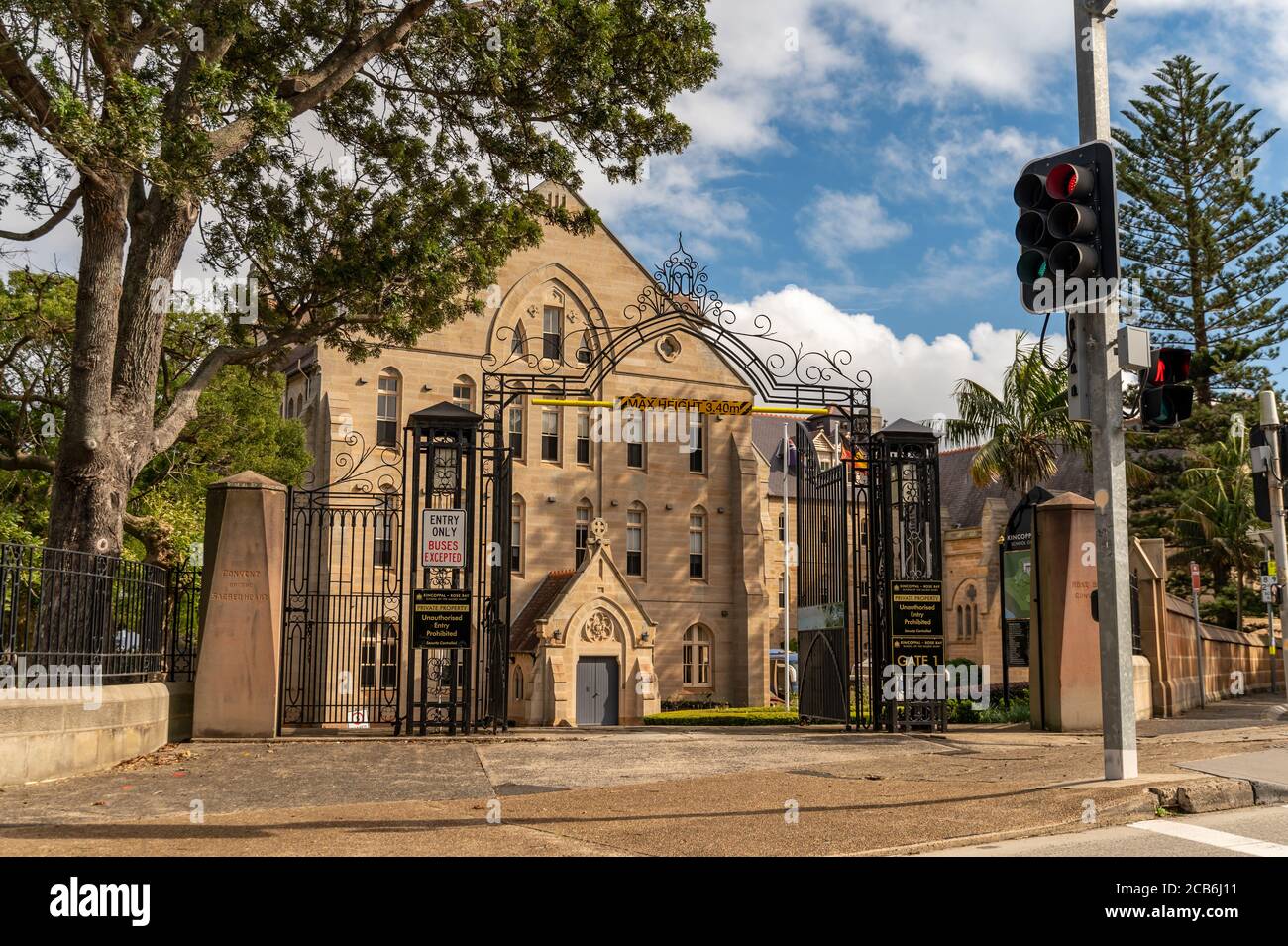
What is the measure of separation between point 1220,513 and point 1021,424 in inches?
570

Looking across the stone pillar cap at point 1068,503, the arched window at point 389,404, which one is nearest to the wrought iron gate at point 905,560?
the stone pillar cap at point 1068,503

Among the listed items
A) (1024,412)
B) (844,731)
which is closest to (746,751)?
(844,731)

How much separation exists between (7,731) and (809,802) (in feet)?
23.7

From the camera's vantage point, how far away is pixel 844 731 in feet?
58.0

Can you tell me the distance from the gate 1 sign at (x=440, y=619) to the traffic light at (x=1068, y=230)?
9.49 metres

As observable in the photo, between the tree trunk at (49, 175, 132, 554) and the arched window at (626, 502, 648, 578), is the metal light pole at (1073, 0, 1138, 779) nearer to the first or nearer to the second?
the tree trunk at (49, 175, 132, 554)

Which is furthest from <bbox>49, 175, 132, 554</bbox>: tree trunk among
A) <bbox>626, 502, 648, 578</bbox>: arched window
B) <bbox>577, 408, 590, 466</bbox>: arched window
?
<bbox>626, 502, 648, 578</bbox>: arched window

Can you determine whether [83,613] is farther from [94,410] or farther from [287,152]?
[287,152]

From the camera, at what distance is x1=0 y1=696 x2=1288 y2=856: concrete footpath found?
767 cm

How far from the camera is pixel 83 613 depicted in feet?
38.7

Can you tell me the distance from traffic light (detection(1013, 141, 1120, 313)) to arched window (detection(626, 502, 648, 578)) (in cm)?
3169

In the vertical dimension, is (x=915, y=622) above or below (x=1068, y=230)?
below

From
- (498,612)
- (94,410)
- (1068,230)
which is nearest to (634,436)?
(498,612)

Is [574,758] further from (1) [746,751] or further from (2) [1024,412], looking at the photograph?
(2) [1024,412]
